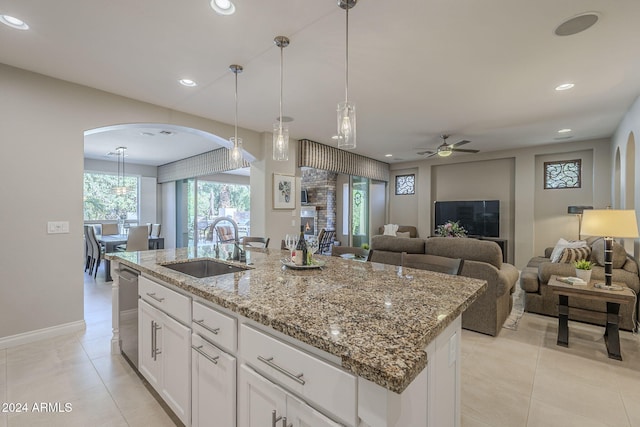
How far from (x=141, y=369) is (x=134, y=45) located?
8.49 ft

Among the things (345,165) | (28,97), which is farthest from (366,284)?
(345,165)

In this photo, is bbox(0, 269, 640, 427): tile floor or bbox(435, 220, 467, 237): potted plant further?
bbox(435, 220, 467, 237): potted plant

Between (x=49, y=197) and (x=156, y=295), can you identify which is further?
(x=49, y=197)

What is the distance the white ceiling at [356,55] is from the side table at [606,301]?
2.12m

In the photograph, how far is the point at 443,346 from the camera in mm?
1227

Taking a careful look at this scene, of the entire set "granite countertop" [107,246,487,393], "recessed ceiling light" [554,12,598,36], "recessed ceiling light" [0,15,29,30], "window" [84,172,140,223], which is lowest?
"granite countertop" [107,246,487,393]

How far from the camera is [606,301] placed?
2.61 metres

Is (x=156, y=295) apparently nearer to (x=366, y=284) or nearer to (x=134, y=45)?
(x=366, y=284)

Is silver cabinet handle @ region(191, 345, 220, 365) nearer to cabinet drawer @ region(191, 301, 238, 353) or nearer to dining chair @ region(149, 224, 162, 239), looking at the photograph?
cabinet drawer @ region(191, 301, 238, 353)

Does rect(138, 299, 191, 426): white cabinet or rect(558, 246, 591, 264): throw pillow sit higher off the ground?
rect(558, 246, 591, 264): throw pillow

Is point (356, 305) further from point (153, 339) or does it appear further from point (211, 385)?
point (153, 339)

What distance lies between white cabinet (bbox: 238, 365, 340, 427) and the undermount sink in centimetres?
104

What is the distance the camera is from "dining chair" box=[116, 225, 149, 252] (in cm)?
518

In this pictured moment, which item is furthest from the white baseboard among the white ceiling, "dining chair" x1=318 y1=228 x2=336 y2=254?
"dining chair" x1=318 y1=228 x2=336 y2=254
